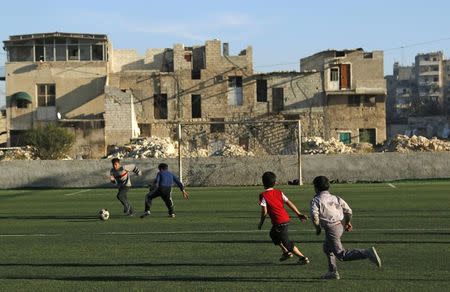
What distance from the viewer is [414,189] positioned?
110 ft

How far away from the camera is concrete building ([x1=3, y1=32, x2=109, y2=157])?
238 ft

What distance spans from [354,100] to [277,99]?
26.3ft

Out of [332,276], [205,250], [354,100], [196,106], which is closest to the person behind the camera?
[332,276]

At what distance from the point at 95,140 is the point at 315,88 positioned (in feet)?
70.9

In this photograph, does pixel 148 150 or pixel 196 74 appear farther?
pixel 196 74

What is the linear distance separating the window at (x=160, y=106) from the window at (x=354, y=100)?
714 inches

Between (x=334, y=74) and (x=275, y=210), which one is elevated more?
(x=334, y=74)

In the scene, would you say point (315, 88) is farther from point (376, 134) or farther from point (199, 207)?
point (199, 207)

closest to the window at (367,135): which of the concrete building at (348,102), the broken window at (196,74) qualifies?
the concrete building at (348,102)

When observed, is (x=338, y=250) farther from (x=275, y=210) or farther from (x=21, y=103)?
(x=21, y=103)

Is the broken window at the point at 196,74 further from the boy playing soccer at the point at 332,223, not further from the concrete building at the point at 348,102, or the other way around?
the boy playing soccer at the point at 332,223

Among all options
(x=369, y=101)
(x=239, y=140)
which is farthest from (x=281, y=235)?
(x=369, y=101)

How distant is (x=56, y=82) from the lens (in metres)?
72.8

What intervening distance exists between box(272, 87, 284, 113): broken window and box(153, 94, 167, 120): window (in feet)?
34.3
